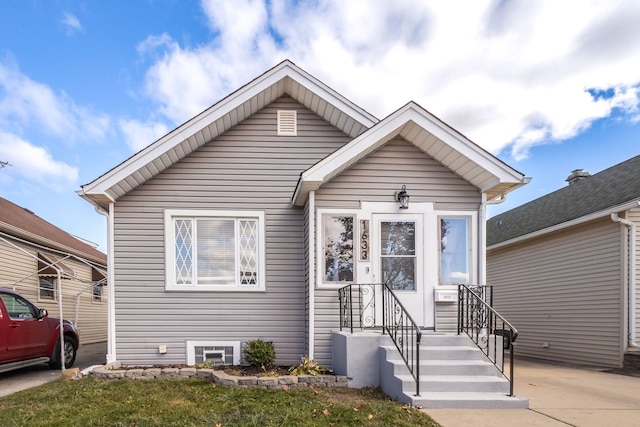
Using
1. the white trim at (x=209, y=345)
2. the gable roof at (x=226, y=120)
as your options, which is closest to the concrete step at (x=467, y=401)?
the white trim at (x=209, y=345)

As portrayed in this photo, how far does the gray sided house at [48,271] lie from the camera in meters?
9.41

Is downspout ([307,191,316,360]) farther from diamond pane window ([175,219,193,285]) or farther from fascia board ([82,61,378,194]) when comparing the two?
diamond pane window ([175,219,193,285])

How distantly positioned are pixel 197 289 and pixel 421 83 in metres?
15.5

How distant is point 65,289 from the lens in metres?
12.4

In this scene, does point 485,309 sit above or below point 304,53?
below

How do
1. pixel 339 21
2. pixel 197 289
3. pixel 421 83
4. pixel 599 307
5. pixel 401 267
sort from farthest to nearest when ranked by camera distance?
pixel 421 83, pixel 339 21, pixel 599 307, pixel 197 289, pixel 401 267

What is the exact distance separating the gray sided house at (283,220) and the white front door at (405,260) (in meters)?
0.02

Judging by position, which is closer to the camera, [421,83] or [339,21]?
[339,21]

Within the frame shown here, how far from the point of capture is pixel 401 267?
6.18 meters

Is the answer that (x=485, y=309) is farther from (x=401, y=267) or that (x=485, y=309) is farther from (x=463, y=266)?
(x=401, y=267)

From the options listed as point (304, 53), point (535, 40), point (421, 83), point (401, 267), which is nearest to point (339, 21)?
point (304, 53)

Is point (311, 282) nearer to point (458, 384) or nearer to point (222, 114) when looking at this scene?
point (458, 384)

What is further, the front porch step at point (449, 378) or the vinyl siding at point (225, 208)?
the vinyl siding at point (225, 208)

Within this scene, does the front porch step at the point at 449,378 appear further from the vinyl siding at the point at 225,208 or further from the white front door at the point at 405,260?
the vinyl siding at the point at 225,208
